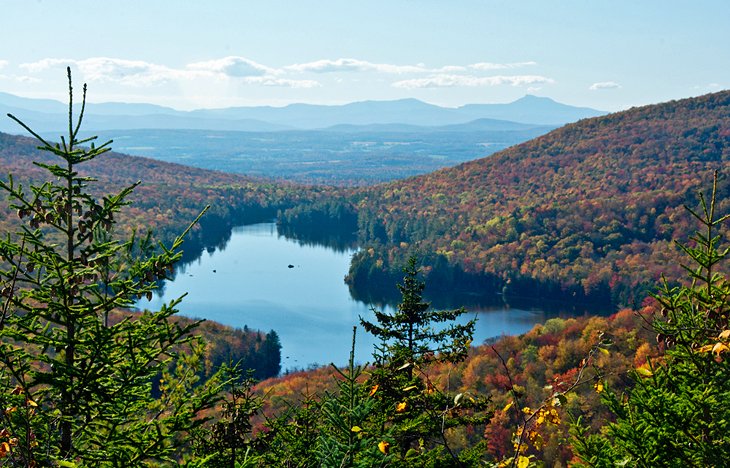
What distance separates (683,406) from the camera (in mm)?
6297

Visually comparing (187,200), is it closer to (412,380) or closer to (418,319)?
(418,319)

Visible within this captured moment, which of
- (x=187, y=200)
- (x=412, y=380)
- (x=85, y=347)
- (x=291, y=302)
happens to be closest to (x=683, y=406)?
(x=412, y=380)

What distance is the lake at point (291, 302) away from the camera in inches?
2891

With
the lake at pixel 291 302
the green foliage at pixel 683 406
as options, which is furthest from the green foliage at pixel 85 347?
the lake at pixel 291 302

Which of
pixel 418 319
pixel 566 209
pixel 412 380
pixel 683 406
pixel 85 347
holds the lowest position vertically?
pixel 566 209

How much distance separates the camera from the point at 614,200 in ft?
390

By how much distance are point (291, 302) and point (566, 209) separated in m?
53.9

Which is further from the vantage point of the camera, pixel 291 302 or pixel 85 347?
pixel 291 302

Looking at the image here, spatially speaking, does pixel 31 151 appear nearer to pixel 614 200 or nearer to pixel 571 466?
pixel 614 200

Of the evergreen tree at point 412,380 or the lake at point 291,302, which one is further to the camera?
the lake at point 291,302

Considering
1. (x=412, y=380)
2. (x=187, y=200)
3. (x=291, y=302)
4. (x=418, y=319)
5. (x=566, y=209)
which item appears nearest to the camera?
(x=412, y=380)

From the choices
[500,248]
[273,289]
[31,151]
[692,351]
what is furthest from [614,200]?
[31,151]

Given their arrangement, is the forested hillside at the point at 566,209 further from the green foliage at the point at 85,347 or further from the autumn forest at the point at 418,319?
the green foliage at the point at 85,347

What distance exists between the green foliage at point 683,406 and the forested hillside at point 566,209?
71.3 m
